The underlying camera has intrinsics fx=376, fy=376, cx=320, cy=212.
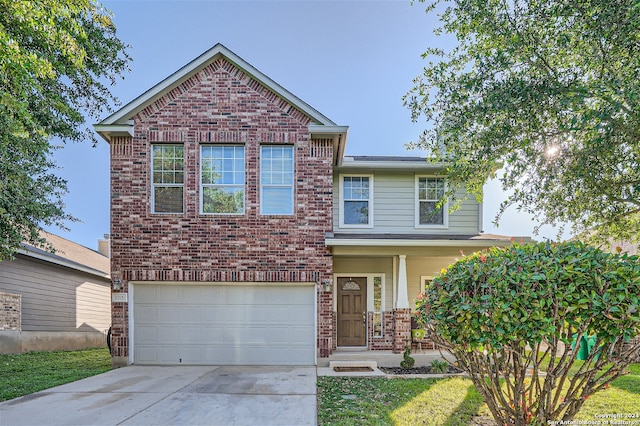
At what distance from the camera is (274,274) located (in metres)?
9.52

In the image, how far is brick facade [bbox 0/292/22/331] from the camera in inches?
448

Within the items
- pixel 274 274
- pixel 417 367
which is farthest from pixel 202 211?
pixel 417 367

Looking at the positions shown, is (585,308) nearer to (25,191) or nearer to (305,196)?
(305,196)

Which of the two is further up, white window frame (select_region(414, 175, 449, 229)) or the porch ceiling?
white window frame (select_region(414, 175, 449, 229))

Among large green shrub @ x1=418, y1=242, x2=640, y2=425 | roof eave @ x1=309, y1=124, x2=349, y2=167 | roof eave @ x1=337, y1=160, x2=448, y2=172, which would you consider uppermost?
roof eave @ x1=309, y1=124, x2=349, y2=167

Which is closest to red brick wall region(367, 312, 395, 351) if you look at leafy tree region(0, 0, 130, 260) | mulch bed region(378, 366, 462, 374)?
mulch bed region(378, 366, 462, 374)

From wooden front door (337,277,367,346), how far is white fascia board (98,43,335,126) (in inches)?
190

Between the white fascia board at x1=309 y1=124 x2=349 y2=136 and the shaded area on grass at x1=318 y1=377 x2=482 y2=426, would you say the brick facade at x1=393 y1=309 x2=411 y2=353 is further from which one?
the white fascia board at x1=309 y1=124 x2=349 y2=136

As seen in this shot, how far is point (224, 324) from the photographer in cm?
954

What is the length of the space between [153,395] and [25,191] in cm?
524

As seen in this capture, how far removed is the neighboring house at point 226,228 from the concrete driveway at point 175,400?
3.90ft

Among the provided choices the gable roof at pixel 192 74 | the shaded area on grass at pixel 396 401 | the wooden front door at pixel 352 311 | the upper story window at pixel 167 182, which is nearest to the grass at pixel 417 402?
the shaded area on grass at pixel 396 401

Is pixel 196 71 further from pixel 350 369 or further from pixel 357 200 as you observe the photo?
pixel 350 369

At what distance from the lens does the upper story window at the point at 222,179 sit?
972 cm
